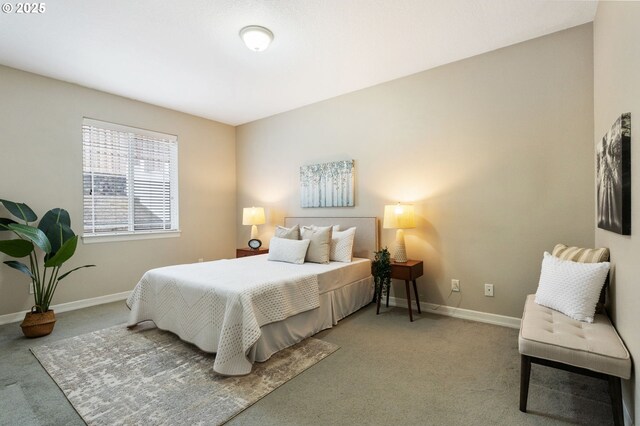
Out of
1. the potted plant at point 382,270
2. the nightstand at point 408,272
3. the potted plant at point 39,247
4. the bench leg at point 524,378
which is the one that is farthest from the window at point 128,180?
the bench leg at point 524,378

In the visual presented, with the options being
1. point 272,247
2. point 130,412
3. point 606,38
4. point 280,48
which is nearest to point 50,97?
point 280,48

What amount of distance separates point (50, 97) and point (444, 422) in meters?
4.93

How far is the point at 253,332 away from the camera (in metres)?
2.21

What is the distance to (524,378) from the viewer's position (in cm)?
176

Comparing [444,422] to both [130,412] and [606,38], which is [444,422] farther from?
[606,38]

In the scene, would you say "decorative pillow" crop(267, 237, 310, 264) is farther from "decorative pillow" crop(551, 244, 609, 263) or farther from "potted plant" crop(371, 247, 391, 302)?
"decorative pillow" crop(551, 244, 609, 263)

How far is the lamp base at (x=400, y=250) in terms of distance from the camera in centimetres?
346

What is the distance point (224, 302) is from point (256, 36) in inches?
87.3

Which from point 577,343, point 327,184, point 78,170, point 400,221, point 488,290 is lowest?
point 488,290

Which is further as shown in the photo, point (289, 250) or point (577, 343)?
point (289, 250)

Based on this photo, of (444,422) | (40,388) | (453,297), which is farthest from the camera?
(453,297)

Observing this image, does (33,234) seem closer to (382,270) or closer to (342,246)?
(342,246)

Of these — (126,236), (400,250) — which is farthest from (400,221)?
(126,236)

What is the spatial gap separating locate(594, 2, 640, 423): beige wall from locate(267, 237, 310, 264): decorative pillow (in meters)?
2.62
